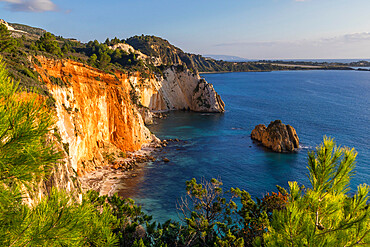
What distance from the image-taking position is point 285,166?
4603cm

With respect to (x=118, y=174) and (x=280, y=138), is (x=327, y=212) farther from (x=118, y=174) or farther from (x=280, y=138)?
(x=280, y=138)

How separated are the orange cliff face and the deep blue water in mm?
7949

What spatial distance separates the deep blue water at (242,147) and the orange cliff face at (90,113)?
26.1ft

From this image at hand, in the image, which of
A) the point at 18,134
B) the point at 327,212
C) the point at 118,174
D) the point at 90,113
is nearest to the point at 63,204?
the point at 18,134

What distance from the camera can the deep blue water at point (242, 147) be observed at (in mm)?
37688

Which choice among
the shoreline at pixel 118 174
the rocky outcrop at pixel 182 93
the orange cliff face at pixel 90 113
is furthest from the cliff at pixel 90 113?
the rocky outcrop at pixel 182 93

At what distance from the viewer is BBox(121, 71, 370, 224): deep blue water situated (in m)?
37.7

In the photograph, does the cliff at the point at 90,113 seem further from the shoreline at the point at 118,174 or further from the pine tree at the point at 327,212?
the pine tree at the point at 327,212

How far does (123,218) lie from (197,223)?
5854 mm

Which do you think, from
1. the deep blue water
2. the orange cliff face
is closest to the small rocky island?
the deep blue water

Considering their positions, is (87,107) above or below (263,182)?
above

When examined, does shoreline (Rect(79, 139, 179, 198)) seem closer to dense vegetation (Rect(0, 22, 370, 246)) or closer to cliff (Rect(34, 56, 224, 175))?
cliff (Rect(34, 56, 224, 175))

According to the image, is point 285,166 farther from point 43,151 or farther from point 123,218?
point 43,151

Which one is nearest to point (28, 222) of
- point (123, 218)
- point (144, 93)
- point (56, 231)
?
point (56, 231)
